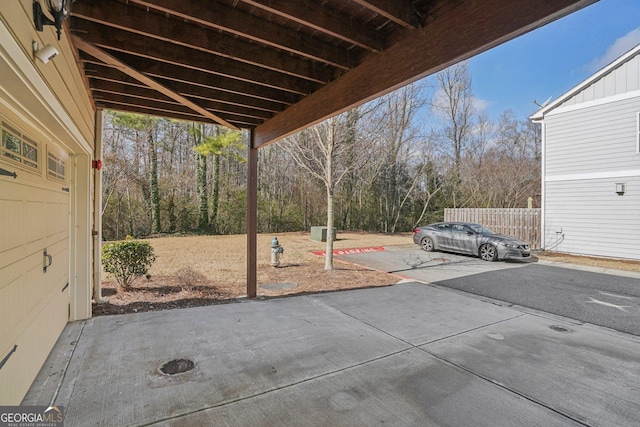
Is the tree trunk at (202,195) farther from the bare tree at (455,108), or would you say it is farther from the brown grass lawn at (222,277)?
the bare tree at (455,108)

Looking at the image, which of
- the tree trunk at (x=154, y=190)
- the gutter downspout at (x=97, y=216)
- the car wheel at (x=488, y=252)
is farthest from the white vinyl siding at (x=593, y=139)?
the tree trunk at (x=154, y=190)

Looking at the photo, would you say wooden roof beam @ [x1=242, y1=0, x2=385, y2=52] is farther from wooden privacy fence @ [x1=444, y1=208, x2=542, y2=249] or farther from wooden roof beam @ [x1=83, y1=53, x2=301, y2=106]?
wooden privacy fence @ [x1=444, y1=208, x2=542, y2=249]

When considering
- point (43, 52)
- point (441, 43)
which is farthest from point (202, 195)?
point (441, 43)

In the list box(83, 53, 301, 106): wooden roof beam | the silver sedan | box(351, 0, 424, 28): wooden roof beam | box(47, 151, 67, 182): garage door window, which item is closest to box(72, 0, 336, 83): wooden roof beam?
box(83, 53, 301, 106): wooden roof beam

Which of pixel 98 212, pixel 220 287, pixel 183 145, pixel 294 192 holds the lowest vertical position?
pixel 220 287

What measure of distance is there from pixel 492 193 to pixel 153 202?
1724 cm

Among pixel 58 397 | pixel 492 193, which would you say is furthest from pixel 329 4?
pixel 492 193

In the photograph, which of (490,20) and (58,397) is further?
(58,397)

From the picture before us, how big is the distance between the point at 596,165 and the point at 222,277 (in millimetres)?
10742

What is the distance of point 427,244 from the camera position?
10.7 metres

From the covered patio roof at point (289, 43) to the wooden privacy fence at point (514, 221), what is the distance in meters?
10.1

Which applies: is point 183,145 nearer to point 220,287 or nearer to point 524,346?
point 220,287

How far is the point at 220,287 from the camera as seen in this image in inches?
225

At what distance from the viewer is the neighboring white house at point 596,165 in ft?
27.1
